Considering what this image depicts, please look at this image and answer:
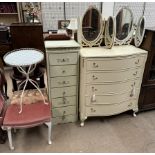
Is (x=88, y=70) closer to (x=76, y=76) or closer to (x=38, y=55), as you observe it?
(x=76, y=76)

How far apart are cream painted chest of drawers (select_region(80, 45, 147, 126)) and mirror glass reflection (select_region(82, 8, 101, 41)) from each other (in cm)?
16

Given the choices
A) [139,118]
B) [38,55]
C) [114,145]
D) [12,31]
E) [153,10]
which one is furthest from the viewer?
[153,10]

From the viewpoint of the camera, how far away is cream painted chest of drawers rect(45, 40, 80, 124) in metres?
1.66

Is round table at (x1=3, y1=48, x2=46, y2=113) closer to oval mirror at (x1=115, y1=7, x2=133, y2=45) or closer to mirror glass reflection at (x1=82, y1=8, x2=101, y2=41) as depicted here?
mirror glass reflection at (x1=82, y1=8, x2=101, y2=41)

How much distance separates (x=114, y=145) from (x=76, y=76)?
0.83m

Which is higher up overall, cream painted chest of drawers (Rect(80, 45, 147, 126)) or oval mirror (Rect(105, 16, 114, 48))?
oval mirror (Rect(105, 16, 114, 48))

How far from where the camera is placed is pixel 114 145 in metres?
1.71

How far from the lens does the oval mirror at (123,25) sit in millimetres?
1854

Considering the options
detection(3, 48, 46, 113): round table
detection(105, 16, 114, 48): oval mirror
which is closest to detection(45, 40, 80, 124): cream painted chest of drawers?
detection(3, 48, 46, 113): round table

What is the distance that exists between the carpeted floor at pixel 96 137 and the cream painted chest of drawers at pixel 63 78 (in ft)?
0.60

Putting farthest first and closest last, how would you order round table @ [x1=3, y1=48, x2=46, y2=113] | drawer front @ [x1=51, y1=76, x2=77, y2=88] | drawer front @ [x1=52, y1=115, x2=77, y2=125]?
1. drawer front @ [x1=52, y1=115, x2=77, y2=125]
2. drawer front @ [x1=51, y1=76, x2=77, y2=88]
3. round table @ [x1=3, y1=48, x2=46, y2=113]

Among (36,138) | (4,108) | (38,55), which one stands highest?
(38,55)

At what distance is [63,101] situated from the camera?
190 centimetres

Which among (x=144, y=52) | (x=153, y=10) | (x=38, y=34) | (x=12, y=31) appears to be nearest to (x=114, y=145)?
(x=144, y=52)
